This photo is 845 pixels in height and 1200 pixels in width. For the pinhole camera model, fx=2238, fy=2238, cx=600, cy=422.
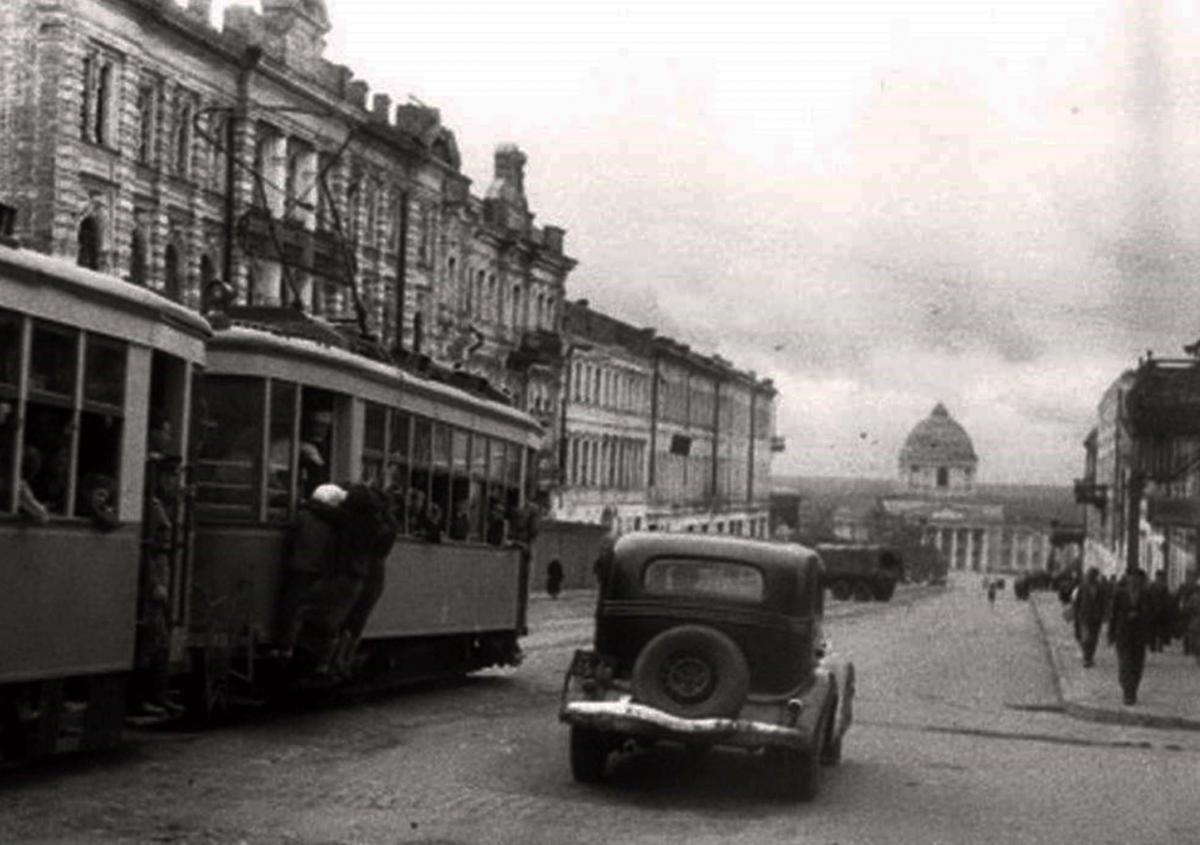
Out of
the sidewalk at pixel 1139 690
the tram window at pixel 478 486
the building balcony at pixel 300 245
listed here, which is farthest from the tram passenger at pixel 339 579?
the building balcony at pixel 300 245

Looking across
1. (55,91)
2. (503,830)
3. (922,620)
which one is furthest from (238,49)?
(503,830)

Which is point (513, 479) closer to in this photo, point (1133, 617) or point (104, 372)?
point (1133, 617)

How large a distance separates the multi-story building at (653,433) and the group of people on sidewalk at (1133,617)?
26185 mm

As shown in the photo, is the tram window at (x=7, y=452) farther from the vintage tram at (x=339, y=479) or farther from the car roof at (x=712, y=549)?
the car roof at (x=712, y=549)

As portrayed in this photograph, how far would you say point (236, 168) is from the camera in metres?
44.2

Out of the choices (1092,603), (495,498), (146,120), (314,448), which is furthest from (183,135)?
(314,448)

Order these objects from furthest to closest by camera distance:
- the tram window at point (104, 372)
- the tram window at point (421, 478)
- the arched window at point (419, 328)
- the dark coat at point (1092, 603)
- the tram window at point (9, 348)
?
the arched window at point (419, 328) → the dark coat at point (1092, 603) → the tram window at point (421, 478) → the tram window at point (104, 372) → the tram window at point (9, 348)

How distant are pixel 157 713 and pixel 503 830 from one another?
11.2ft

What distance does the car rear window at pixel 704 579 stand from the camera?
13984 millimetres

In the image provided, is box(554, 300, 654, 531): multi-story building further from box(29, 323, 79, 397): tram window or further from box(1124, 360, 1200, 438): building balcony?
box(29, 323, 79, 397): tram window

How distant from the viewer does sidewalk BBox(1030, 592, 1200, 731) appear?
22.7 metres

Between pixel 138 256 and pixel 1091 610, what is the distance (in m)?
18.1

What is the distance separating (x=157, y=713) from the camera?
45.9ft

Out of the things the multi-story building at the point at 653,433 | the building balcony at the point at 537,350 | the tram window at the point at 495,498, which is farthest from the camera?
the multi-story building at the point at 653,433
